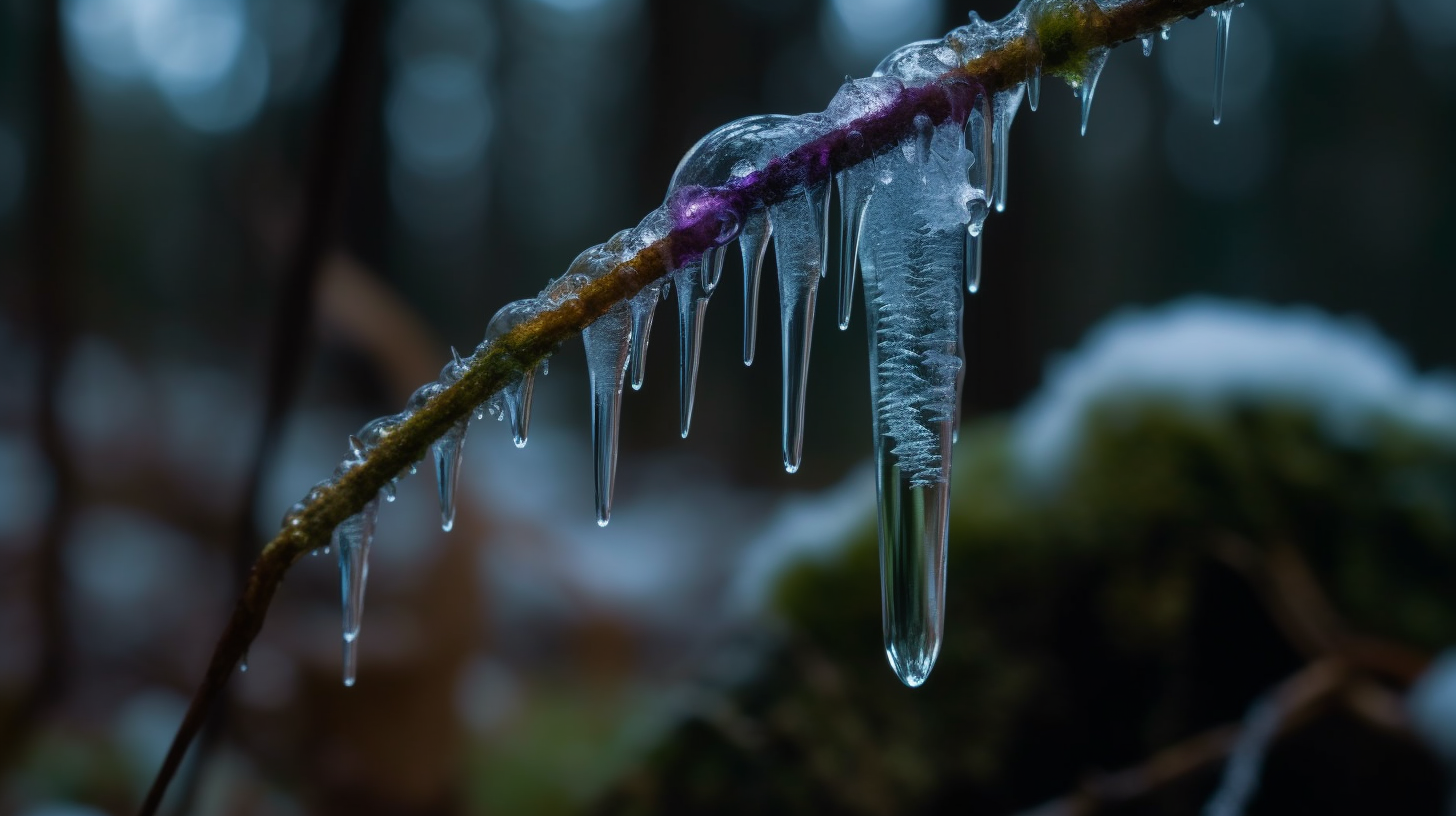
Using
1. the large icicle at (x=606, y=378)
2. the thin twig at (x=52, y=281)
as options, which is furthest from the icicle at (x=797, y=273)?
the thin twig at (x=52, y=281)

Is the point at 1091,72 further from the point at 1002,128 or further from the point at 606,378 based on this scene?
the point at 606,378

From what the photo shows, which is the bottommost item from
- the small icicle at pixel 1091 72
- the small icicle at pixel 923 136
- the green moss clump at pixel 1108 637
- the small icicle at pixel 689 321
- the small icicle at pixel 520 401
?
the green moss clump at pixel 1108 637

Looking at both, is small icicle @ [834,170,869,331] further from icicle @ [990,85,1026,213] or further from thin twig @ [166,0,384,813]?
thin twig @ [166,0,384,813]

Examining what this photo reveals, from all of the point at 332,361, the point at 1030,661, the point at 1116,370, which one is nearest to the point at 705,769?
the point at 1030,661

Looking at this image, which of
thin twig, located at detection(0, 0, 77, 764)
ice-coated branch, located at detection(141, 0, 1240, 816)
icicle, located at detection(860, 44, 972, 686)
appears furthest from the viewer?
thin twig, located at detection(0, 0, 77, 764)

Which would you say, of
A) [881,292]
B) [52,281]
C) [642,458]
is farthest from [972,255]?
[642,458]

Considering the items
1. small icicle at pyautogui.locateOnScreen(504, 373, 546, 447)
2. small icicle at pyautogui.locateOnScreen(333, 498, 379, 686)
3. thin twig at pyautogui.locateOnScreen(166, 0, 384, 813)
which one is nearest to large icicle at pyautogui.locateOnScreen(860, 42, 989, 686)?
small icicle at pyautogui.locateOnScreen(504, 373, 546, 447)

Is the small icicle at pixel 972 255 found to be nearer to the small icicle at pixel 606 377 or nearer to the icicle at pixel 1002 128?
the icicle at pixel 1002 128
